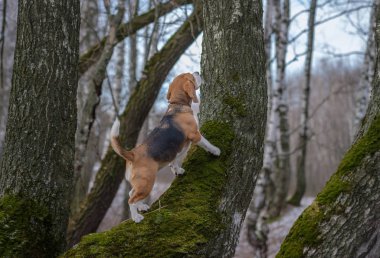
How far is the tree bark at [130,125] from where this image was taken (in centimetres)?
724

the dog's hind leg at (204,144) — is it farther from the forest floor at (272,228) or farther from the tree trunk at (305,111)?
the tree trunk at (305,111)

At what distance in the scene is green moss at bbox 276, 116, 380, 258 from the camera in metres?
3.11

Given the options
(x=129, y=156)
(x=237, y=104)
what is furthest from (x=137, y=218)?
(x=237, y=104)

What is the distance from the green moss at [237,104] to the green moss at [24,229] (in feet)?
5.64

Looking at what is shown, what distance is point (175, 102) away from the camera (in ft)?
12.1

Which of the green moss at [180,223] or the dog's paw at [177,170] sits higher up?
the dog's paw at [177,170]

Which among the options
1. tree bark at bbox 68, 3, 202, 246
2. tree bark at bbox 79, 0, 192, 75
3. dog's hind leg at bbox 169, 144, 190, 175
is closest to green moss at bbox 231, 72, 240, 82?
dog's hind leg at bbox 169, 144, 190, 175

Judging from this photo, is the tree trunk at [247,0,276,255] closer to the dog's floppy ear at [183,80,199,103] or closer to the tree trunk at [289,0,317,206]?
the tree trunk at [289,0,317,206]

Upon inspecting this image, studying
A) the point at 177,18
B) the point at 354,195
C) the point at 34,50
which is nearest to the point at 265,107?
the point at 354,195

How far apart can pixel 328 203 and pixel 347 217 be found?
16 cm

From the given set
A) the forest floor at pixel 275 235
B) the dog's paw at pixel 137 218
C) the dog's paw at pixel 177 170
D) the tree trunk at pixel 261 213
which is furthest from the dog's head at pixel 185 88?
the forest floor at pixel 275 235

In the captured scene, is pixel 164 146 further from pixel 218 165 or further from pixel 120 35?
pixel 120 35

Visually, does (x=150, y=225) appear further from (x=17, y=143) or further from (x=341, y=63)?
(x=341, y=63)

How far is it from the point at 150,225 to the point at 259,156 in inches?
43.6
